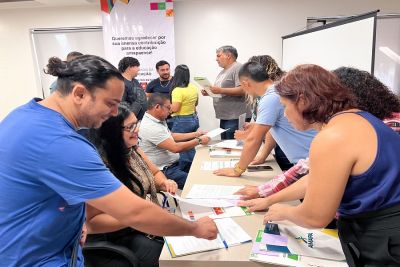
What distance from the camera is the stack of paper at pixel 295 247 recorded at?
0.99 meters

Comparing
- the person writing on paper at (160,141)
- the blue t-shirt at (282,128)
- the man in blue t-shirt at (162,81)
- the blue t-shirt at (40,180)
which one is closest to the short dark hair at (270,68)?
the blue t-shirt at (282,128)

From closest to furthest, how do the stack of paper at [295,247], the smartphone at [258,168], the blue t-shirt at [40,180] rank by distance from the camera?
the blue t-shirt at [40,180] < the stack of paper at [295,247] < the smartphone at [258,168]

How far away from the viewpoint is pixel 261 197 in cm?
146

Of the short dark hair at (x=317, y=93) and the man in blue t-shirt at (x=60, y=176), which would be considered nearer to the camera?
the man in blue t-shirt at (x=60, y=176)

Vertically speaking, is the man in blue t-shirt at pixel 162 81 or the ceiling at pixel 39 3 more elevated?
the ceiling at pixel 39 3

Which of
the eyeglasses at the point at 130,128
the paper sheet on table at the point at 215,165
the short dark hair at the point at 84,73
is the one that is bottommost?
the paper sheet on table at the point at 215,165

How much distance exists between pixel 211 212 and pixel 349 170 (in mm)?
672

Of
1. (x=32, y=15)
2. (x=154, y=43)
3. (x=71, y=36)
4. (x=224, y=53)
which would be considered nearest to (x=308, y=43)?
(x=224, y=53)

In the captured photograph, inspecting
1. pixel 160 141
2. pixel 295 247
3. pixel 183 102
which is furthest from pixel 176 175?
pixel 295 247

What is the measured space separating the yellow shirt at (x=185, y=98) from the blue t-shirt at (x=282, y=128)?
1.67 metres

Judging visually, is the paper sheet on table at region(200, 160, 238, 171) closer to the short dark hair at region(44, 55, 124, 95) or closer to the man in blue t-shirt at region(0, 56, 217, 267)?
the man in blue t-shirt at region(0, 56, 217, 267)

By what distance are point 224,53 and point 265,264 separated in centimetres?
293

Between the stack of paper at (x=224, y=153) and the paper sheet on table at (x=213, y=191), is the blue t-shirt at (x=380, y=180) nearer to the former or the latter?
the paper sheet on table at (x=213, y=191)

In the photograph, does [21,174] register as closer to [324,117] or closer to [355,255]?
[324,117]
